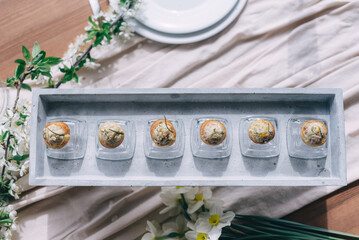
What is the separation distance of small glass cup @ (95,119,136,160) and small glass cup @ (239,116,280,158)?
21 centimetres

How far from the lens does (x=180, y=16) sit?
33.8 inches

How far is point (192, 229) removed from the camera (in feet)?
2.33

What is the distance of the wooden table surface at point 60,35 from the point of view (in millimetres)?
869

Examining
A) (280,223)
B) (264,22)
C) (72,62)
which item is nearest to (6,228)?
(72,62)

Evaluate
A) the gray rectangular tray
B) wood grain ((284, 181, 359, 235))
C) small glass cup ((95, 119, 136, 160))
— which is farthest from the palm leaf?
small glass cup ((95, 119, 136, 160))

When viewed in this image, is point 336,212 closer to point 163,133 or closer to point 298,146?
point 298,146

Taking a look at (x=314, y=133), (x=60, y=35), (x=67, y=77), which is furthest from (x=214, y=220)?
(x=60, y=35)

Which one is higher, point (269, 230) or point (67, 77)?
point (67, 77)

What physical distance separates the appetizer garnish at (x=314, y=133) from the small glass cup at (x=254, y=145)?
0.05 metres

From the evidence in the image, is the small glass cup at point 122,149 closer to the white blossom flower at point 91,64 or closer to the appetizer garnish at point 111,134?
the appetizer garnish at point 111,134

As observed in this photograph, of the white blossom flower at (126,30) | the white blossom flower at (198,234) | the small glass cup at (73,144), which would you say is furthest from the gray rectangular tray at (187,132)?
the white blossom flower at (126,30)

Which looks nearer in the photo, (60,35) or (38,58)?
(38,58)

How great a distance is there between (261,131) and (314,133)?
9 centimetres

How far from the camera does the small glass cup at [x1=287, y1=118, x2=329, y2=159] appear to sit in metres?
0.66
